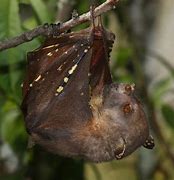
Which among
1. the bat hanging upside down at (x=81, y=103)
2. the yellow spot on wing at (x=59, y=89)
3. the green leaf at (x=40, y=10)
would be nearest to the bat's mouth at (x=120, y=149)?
the bat hanging upside down at (x=81, y=103)

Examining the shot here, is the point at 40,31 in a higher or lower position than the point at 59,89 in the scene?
higher

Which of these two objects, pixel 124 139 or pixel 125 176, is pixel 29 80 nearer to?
pixel 124 139

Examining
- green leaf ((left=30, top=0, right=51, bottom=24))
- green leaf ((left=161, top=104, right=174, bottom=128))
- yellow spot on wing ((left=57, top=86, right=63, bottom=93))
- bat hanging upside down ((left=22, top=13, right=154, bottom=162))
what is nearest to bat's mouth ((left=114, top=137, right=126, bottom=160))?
bat hanging upside down ((left=22, top=13, right=154, bottom=162))

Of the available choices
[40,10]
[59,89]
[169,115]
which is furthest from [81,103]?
[169,115]

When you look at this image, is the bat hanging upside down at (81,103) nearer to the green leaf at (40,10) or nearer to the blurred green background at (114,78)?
the blurred green background at (114,78)

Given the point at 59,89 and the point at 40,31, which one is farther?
the point at 59,89

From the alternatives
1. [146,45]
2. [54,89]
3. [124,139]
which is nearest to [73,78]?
[54,89]

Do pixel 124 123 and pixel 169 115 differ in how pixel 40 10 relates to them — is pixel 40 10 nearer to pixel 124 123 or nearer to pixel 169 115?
pixel 124 123

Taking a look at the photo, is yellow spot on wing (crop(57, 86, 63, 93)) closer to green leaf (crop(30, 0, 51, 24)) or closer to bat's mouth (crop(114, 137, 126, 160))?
bat's mouth (crop(114, 137, 126, 160))
